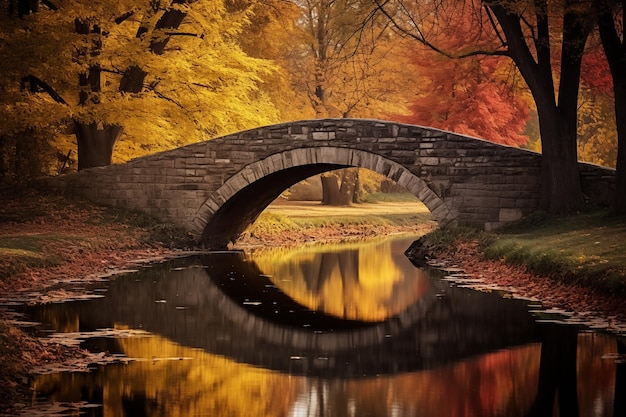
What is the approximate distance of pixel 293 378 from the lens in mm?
10000

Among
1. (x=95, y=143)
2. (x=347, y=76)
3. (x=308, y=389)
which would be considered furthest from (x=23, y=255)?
(x=347, y=76)

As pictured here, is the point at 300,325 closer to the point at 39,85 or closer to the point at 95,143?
the point at 95,143

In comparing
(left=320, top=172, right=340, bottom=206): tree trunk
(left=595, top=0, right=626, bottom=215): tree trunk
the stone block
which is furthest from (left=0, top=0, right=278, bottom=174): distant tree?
(left=320, top=172, right=340, bottom=206): tree trunk

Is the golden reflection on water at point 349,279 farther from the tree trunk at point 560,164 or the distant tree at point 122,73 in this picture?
the distant tree at point 122,73

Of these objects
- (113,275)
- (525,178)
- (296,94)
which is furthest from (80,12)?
(296,94)

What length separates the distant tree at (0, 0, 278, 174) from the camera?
2386 centimetres

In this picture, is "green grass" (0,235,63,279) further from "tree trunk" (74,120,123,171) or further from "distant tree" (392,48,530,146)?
"distant tree" (392,48,530,146)

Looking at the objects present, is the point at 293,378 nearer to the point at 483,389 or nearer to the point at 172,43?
the point at 483,389

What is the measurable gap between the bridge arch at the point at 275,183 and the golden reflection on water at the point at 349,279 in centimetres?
140

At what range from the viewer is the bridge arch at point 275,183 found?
74.8 feet

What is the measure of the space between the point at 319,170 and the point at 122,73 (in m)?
4.96

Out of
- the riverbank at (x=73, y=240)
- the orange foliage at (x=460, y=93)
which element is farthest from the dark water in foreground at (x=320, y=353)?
the orange foliage at (x=460, y=93)

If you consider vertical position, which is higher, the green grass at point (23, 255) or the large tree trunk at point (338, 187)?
the large tree trunk at point (338, 187)

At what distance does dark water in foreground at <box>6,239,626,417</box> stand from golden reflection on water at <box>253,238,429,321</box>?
0.08 m
